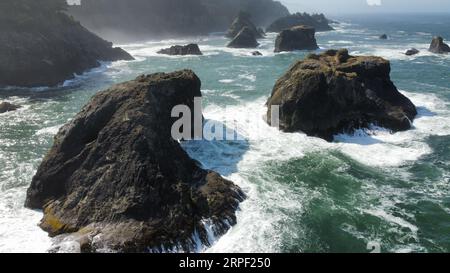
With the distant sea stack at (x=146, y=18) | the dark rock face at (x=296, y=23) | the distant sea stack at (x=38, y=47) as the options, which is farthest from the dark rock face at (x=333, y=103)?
the dark rock face at (x=296, y=23)

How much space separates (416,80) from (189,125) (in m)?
42.0

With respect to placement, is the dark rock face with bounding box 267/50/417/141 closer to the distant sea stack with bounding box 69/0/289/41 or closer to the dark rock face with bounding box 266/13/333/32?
the distant sea stack with bounding box 69/0/289/41

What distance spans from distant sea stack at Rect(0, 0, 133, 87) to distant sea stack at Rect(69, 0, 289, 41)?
2732 inches

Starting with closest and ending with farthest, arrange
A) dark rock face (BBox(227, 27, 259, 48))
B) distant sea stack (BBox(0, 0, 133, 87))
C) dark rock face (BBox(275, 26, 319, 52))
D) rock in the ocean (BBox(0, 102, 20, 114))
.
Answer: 1. rock in the ocean (BBox(0, 102, 20, 114))
2. distant sea stack (BBox(0, 0, 133, 87))
3. dark rock face (BBox(275, 26, 319, 52))
4. dark rock face (BBox(227, 27, 259, 48))

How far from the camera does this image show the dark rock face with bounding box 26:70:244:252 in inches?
808

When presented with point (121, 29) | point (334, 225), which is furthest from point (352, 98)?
point (121, 29)

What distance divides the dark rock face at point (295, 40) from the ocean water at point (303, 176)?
165 ft

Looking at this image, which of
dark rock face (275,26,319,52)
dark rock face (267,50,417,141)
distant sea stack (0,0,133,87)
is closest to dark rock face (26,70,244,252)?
dark rock face (267,50,417,141)

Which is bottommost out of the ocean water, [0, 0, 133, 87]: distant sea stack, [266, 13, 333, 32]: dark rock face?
the ocean water

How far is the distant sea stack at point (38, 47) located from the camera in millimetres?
56812

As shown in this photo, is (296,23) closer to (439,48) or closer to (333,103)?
(439,48)

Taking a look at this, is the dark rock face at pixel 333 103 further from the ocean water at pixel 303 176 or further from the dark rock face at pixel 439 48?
the dark rock face at pixel 439 48

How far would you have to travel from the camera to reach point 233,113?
4306cm

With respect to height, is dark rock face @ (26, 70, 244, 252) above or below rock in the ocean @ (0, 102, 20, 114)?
below
